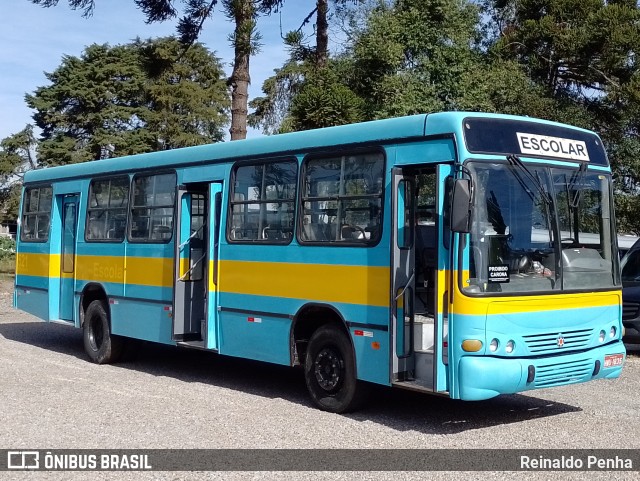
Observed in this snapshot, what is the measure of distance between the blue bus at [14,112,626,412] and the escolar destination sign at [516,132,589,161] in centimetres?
2

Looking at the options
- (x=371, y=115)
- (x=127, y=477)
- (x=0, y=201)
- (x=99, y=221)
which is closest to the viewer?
(x=127, y=477)

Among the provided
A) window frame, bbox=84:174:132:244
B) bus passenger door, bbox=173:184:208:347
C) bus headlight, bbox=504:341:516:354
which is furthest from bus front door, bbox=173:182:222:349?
bus headlight, bbox=504:341:516:354

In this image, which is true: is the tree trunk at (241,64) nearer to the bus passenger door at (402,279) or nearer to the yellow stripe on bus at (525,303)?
the bus passenger door at (402,279)

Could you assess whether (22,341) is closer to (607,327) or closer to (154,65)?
(154,65)

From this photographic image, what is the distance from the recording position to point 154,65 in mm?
21156

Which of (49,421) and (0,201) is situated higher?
(0,201)

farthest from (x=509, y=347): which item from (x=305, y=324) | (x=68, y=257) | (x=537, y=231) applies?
(x=68, y=257)

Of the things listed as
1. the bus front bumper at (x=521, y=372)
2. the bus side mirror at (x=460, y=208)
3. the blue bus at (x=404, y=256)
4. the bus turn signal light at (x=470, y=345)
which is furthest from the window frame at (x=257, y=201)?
the bus front bumper at (x=521, y=372)

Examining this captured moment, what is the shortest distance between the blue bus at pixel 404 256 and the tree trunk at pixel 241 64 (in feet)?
29.2

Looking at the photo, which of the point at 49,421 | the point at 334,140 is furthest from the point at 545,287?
the point at 49,421

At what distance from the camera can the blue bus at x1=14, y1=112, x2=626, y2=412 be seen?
7984 millimetres

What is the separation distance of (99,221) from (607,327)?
7.71 m

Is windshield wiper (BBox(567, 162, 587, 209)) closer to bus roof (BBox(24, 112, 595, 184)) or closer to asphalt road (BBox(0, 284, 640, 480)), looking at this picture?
bus roof (BBox(24, 112, 595, 184))

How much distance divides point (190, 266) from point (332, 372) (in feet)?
9.79
